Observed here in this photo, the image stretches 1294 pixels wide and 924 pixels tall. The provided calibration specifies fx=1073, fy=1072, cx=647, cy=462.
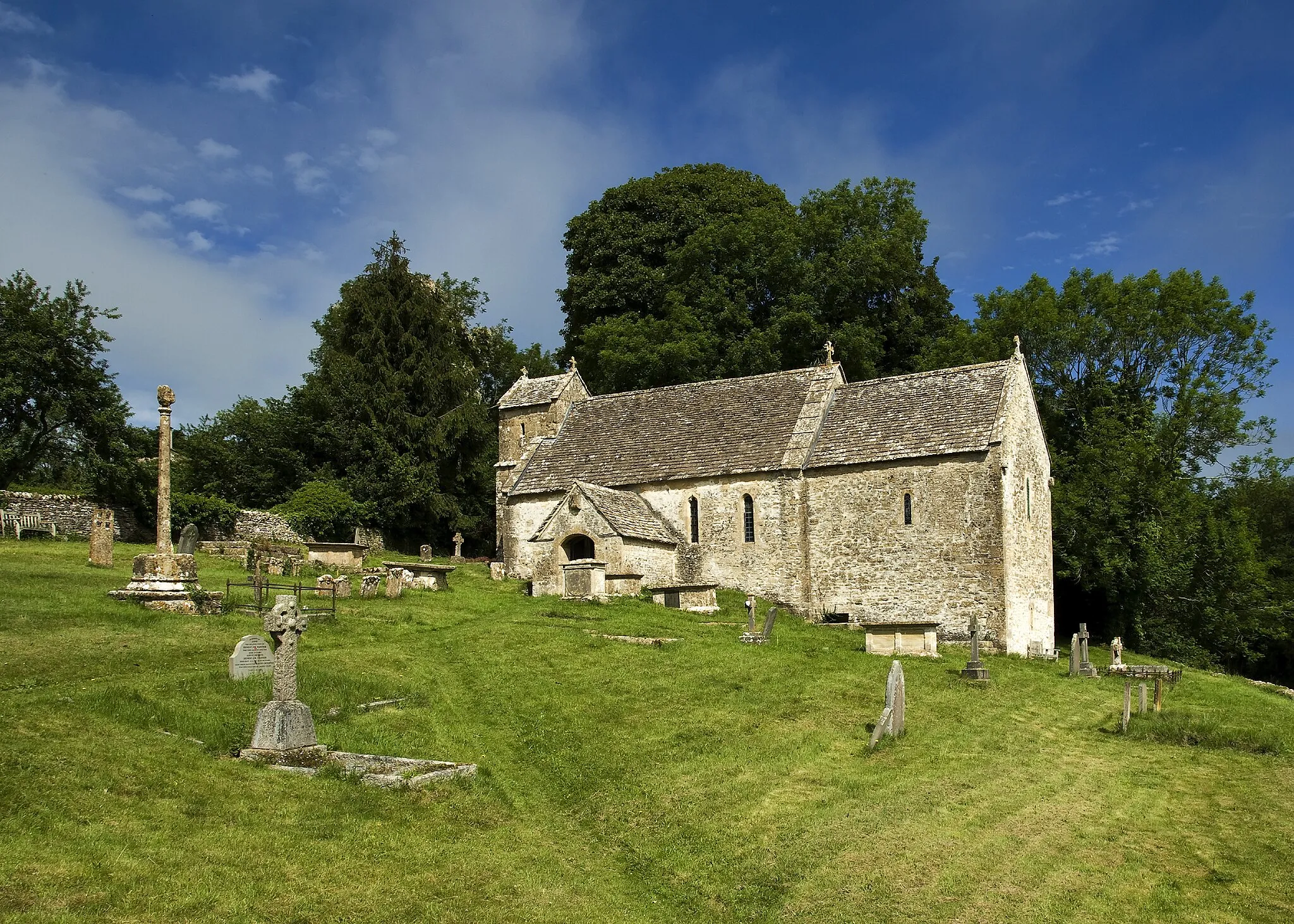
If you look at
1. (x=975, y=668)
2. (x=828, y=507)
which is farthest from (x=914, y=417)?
(x=975, y=668)

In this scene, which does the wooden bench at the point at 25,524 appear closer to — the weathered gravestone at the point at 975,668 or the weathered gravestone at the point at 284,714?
the weathered gravestone at the point at 284,714

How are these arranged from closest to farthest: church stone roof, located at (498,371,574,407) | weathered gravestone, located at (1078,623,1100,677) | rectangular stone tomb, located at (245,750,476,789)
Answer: rectangular stone tomb, located at (245,750,476,789) → weathered gravestone, located at (1078,623,1100,677) → church stone roof, located at (498,371,574,407)

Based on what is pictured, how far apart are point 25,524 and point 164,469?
1459 cm

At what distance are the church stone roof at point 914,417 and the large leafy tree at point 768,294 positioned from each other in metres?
10.6

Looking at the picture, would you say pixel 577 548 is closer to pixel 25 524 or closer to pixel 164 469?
pixel 164 469

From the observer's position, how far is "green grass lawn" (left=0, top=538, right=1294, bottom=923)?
32.9 feet

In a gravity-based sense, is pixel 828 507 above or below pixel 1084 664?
above

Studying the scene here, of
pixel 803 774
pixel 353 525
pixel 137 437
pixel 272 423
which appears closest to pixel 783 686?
pixel 803 774

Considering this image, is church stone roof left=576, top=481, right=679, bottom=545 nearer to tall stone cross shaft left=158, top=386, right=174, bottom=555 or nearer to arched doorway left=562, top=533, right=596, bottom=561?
arched doorway left=562, top=533, right=596, bottom=561

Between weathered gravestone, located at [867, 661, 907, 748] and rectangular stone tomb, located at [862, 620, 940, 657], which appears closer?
weathered gravestone, located at [867, 661, 907, 748]

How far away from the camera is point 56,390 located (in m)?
37.9

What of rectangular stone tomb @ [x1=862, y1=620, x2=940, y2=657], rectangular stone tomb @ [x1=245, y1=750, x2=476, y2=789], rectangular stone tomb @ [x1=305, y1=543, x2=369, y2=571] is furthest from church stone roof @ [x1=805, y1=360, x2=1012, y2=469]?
rectangular stone tomb @ [x1=245, y1=750, x2=476, y2=789]

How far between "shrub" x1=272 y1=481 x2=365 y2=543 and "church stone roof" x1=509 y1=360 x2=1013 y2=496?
10.5 m

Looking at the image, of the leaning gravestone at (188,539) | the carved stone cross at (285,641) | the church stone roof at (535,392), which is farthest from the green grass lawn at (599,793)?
the church stone roof at (535,392)
